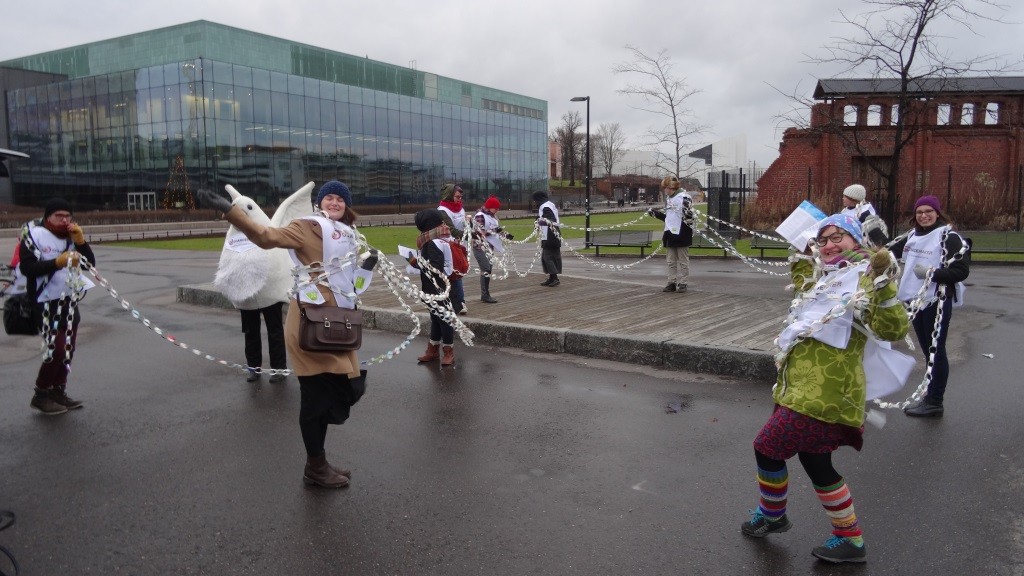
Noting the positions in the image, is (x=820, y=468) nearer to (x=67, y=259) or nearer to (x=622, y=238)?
(x=67, y=259)

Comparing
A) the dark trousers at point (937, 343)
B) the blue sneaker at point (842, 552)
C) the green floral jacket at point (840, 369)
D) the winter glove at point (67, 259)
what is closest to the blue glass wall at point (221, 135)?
the winter glove at point (67, 259)

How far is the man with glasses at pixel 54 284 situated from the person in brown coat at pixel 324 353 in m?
2.85

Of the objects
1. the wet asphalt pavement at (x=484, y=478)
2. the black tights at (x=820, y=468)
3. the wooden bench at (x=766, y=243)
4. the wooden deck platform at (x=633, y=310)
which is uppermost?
Result: the wooden bench at (x=766, y=243)

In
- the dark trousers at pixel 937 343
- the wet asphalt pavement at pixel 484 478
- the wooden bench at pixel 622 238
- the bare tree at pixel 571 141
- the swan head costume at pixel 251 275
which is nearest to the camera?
the wet asphalt pavement at pixel 484 478

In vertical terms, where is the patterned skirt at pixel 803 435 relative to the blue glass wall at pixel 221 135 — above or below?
below

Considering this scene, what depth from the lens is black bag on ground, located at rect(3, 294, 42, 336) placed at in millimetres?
6281

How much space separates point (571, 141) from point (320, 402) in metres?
106

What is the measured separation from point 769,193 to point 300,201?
2999cm

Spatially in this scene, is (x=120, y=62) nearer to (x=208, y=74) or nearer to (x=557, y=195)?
(x=208, y=74)

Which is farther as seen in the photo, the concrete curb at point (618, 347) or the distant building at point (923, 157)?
the distant building at point (923, 157)

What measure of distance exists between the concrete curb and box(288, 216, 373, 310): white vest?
406cm

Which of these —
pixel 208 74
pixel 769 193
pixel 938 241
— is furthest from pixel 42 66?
pixel 938 241

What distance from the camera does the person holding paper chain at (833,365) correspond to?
3676mm

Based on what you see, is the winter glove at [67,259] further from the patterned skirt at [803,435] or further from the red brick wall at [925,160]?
the red brick wall at [925,160]
